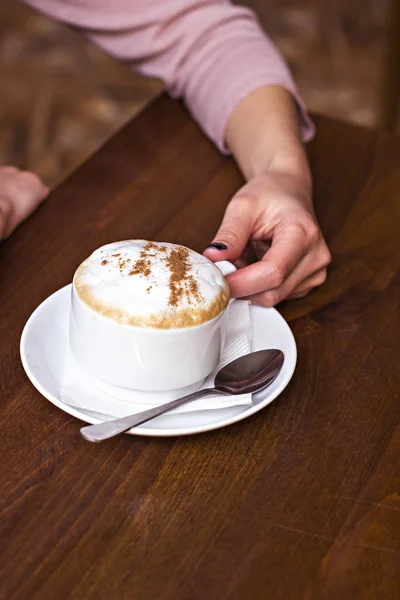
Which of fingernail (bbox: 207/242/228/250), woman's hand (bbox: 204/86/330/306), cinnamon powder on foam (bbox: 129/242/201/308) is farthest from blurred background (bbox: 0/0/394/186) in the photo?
cinnamon powder on foam (bbox: 129/242/201/308)

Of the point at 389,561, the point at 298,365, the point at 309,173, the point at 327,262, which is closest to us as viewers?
the point at 389,561

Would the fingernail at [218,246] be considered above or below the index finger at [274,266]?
above

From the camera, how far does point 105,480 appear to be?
1.97ft

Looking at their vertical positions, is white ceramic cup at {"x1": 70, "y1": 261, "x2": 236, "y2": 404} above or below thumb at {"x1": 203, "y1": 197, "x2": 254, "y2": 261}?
above

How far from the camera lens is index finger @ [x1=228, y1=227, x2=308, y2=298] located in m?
0.76

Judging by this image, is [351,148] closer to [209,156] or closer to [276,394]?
[209,156]

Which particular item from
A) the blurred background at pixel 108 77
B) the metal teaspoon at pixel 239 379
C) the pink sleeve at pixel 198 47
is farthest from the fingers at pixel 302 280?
the blurred background at pixel 108 77

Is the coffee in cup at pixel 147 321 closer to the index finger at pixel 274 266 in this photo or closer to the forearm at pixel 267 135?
the index finger at pixel 274 266

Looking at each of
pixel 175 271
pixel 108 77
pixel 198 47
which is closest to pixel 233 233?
pixel 175 271

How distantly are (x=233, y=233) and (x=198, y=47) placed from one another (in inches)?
17.6

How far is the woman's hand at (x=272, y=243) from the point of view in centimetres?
78

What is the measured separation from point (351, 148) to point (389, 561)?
70cm

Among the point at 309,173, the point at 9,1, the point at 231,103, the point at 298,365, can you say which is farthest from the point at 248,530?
the point at 9,1

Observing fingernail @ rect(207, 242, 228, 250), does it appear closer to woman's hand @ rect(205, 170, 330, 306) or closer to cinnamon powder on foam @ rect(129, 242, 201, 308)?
woman's hand @ rect(205, 170, 330, 306)
